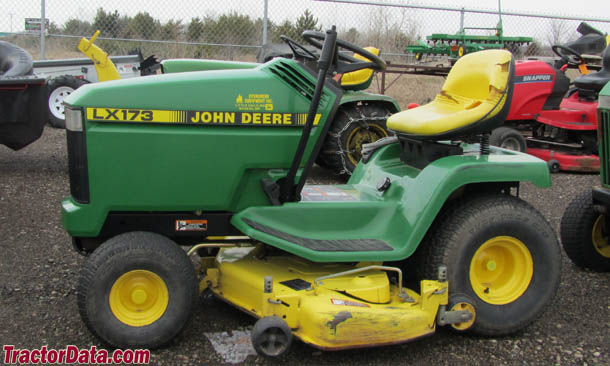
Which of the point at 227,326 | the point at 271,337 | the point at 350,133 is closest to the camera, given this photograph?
the point at 271,337

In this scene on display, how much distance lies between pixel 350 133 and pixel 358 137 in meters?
0.12

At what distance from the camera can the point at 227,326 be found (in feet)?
11.1

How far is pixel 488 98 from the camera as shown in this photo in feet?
11.4

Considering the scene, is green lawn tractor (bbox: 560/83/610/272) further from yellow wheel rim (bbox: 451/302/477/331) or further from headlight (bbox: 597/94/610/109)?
yellow wheel rim (bbox: 451/302/477/331)

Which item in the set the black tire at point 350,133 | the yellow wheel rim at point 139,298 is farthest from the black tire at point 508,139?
the yellow wheel rim at point 139,298

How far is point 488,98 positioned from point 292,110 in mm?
1065

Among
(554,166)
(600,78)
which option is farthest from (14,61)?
(554,166)

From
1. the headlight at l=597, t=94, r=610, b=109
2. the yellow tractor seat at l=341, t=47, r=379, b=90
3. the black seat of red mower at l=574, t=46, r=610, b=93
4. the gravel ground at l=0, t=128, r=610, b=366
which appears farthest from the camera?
the yellow tractor seat at l=341, t=47, r=379, b=90

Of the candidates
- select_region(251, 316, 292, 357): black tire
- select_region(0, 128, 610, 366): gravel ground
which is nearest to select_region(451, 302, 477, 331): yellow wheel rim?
select_region(0, 128, 610, 366): gravel ground

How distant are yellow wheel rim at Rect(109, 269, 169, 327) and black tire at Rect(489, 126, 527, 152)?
580 centimetres

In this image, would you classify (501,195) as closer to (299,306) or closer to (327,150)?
(299,306)

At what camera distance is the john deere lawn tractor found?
2984mm

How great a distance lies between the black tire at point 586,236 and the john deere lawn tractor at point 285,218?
114cm

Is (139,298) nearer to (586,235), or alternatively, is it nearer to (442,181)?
(442,181)
